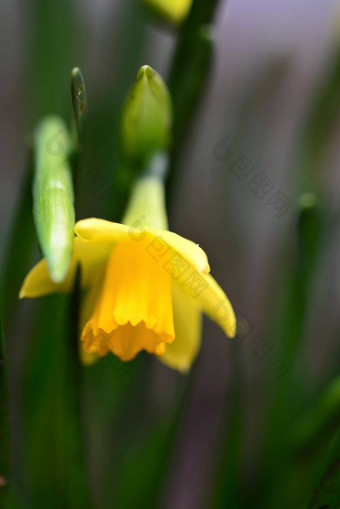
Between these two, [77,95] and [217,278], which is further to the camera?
[217,278]

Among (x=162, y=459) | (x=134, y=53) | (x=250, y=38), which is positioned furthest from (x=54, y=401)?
(x=250, y=38)

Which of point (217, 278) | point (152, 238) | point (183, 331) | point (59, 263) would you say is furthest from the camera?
point (217, 278)

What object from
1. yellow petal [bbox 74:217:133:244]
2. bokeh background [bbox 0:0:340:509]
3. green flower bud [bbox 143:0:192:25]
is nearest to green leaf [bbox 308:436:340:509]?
bokeh background [bbox 0:0:340:509]

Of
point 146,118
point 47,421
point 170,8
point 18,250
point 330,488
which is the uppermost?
point 170,8

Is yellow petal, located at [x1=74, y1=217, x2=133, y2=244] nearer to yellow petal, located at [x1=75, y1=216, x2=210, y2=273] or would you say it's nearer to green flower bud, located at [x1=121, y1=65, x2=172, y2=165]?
yellow petal, located at [x1=75, y1=216, x2=210, y2=273]

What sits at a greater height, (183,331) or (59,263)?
(59,263)

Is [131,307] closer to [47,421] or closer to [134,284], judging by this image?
[134,284]

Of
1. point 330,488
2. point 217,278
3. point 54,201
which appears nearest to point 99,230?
point 54,201

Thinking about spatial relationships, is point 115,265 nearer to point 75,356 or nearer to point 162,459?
point 75,356
